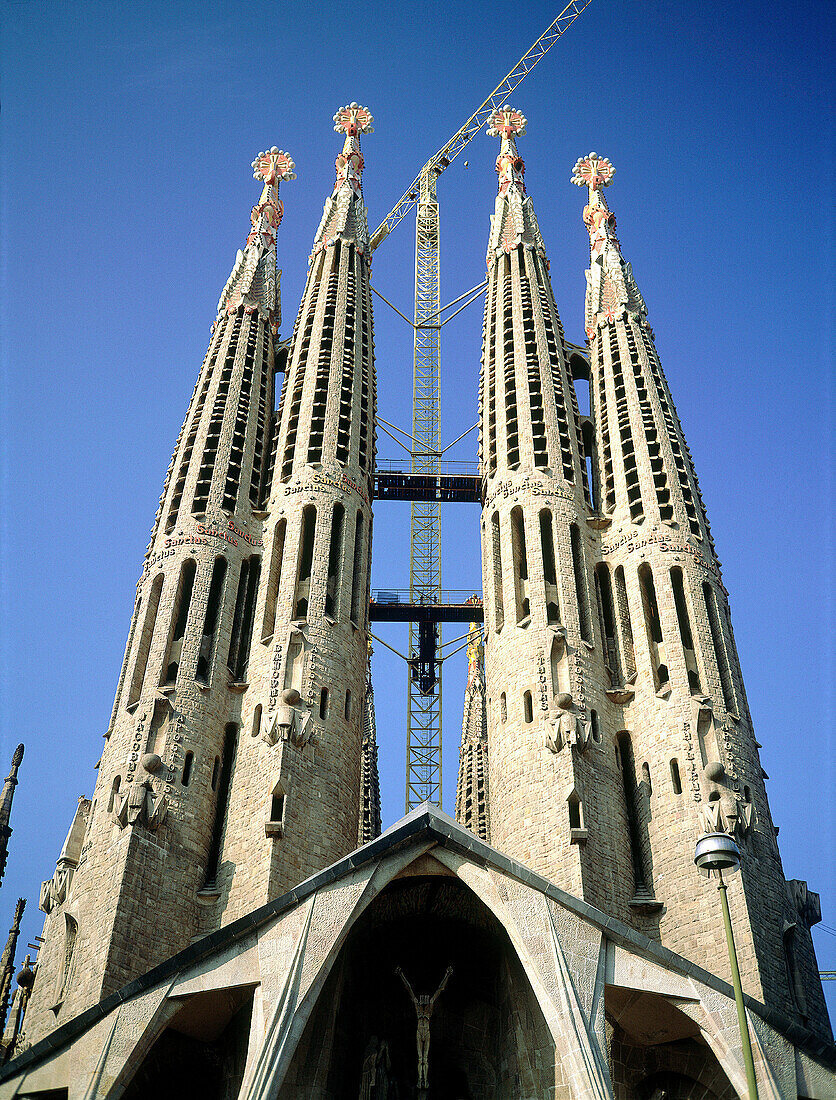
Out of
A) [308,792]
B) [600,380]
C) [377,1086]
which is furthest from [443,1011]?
[600,380]

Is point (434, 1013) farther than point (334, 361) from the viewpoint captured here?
No

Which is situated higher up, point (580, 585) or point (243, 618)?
point (580, 585)

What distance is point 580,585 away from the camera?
115 feet

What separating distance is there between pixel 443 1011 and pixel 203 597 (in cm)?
1307

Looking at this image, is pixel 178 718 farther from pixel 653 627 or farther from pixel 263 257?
pixel 263 257

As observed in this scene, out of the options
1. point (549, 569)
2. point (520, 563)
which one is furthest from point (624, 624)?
point (520, 563)

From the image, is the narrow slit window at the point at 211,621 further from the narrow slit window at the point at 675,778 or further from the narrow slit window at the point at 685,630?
the narrow slit window at the point at 685,630

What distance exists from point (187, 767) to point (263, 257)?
22089 mm

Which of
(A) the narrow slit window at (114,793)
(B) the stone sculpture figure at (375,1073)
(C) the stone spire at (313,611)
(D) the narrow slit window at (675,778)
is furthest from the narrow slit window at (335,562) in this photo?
(B) the stone sculpture figure at (375,1073)

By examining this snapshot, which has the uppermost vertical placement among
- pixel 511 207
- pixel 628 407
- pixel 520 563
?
pixel 511 207

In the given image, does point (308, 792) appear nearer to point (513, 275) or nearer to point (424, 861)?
point (424, 861)

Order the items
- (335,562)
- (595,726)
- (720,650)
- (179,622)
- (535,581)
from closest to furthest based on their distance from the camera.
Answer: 1. (595,726)
2. (720,650)
3. (179,622)
4. (535,581)
5. (335,562)

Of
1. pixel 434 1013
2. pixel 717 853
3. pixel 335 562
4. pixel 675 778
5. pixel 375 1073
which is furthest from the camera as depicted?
pixel 335 562

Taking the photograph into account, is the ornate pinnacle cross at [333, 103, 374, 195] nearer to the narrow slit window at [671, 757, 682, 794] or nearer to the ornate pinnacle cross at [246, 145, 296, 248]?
the ornate pinnacle cross at [246, 145, 296, 248]
